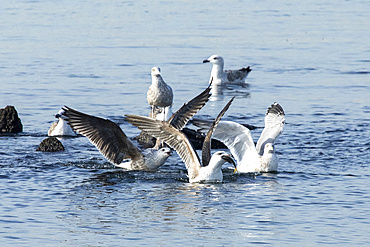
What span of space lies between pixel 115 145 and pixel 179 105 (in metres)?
6.55

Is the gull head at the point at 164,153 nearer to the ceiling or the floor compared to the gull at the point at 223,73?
nearer to the floor

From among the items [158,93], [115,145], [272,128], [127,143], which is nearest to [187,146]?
[127,143]

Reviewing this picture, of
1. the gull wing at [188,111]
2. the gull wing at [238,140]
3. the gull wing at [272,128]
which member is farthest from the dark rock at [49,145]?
the gull wing at [272,128]

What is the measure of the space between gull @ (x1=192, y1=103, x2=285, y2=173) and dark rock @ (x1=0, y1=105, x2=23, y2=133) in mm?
4494

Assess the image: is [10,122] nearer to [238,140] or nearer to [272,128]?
[238,140]

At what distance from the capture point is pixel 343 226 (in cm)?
999

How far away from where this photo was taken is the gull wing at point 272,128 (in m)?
13.8

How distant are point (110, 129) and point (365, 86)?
37.0ft

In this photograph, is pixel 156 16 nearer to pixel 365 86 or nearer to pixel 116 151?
pixel 365 86

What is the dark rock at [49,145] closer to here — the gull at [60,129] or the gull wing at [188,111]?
the gull at [60,129]

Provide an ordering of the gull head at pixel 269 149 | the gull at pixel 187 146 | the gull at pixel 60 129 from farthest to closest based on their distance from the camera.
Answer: the gull at pixel 60 129, the gull head at pixel 269 149, the gull at pixel 187 146

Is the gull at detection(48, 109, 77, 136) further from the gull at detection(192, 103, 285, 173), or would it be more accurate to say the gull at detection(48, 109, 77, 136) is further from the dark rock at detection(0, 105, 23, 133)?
the gull at detection(192, 103, 285, 173)

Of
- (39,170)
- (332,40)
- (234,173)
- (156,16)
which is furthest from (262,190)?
(156,16)

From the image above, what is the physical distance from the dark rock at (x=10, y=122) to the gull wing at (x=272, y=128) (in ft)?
17.3
